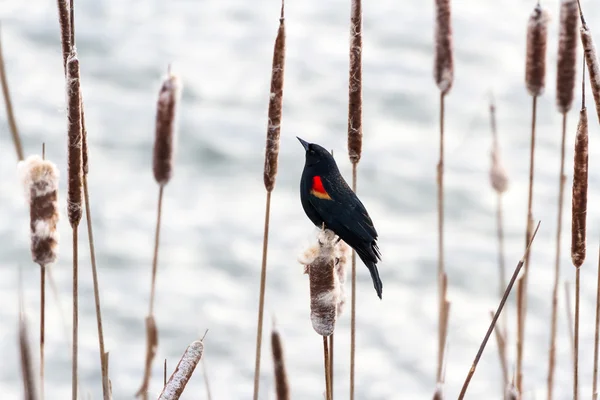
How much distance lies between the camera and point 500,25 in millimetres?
8031

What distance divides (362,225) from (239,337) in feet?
9.88

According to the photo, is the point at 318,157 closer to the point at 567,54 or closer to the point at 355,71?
the point at 355,71

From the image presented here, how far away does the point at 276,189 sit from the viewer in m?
6.27

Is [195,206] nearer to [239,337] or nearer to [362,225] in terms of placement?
[239,337]

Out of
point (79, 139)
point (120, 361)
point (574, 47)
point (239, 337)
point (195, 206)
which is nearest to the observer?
point (79, 139)

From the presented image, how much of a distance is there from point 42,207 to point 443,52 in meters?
1.32

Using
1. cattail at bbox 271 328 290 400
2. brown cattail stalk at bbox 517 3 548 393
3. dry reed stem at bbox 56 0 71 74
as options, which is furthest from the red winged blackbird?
dry reed stem at bbox 56 0 71 74

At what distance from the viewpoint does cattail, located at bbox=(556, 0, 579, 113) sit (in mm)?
2301

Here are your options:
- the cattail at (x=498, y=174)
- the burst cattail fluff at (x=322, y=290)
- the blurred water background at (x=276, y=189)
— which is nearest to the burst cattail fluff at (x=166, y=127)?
the burst cattail fluff at (x=322, y=290)

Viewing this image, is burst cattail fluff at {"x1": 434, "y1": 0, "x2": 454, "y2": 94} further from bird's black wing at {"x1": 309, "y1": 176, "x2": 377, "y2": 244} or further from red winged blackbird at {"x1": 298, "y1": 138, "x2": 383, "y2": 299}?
bird's black wing at {"x1": 309, "y1": 176, "x2": 377, "y2": 244}

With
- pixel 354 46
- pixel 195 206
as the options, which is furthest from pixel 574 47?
pixel 195 206

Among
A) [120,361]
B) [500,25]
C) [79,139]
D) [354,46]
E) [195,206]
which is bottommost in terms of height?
[120,361]

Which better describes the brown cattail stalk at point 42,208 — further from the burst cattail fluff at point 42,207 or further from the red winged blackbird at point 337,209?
the red winged blackbird at point 337,209

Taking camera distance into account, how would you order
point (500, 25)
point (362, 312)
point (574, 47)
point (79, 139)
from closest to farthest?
point (79, 139), point (574, 47), point (362, 312), point (500, 25)
